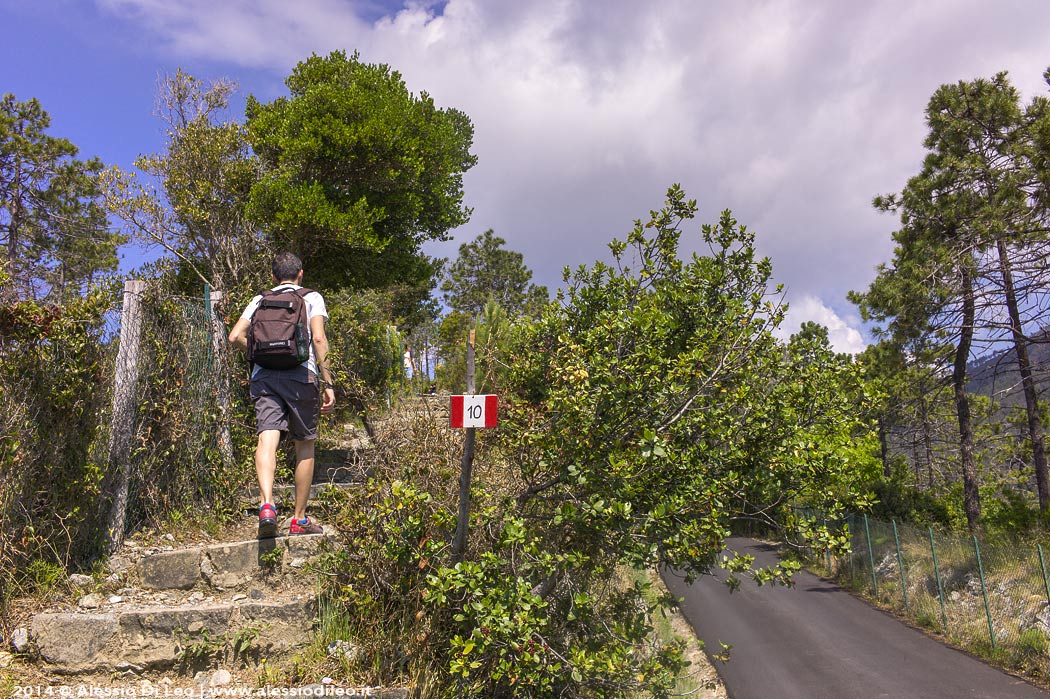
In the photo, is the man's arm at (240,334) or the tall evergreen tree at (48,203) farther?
the tall evergreen tree at (48,203)

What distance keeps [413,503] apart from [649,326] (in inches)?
64.4

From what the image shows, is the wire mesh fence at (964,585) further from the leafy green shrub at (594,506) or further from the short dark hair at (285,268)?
the short dark hair at (285,268)

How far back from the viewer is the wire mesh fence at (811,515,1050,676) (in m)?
10.3

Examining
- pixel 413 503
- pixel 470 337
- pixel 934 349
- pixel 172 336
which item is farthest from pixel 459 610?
pixel 934 349

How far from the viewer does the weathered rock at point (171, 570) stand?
12.1ft

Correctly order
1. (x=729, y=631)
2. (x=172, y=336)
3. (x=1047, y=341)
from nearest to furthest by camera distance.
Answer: (x=172, y=336)
(x=1047, y=341)
(x=729, y=631)

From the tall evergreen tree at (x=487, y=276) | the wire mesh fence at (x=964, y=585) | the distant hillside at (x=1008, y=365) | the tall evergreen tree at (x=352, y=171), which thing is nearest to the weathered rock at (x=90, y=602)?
the tall evergreen tree at (x=352, y=171)

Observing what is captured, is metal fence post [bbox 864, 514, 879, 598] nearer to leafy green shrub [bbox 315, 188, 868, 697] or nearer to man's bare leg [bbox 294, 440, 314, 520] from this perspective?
leafy green shrub [bbox 315, 188, 868, 697]

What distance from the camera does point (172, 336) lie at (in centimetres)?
435

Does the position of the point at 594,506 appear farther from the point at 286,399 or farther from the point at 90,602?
the point at 90,602

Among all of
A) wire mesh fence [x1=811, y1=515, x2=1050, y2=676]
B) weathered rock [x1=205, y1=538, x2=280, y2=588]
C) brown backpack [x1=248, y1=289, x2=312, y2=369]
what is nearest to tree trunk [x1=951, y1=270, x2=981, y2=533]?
wire mesh fence [x1=811, y1=515, x2=1050, y2=676]

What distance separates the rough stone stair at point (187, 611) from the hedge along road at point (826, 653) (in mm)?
5830

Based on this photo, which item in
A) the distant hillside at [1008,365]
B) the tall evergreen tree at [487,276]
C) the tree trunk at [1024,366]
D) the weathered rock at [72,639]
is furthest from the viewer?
the tall evergreen tree at [487,276]

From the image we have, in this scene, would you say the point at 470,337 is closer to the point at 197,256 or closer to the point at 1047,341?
the point at 197,256
